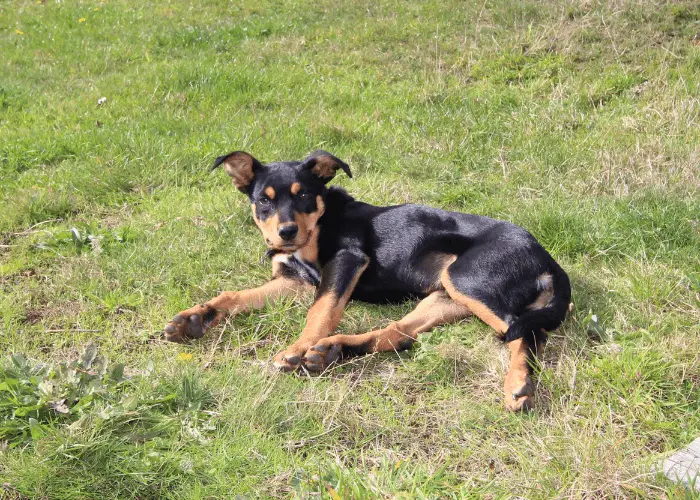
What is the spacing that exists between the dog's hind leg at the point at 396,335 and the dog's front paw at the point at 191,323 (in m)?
0.73

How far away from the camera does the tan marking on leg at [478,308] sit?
3637 mm

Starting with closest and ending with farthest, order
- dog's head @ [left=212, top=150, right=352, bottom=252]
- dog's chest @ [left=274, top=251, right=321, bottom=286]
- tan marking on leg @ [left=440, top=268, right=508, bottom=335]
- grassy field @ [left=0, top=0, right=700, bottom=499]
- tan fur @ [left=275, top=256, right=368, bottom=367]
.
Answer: grassy field @ [left=0, top=0, right=700, bottom=499], tan fur @ [left=275, top=256, right=368, bottom=367], tan marking on leg @ [left=440, top=268, right=508, bottom=335], dog's head @ [left=212, top=150, right=352, bottom=252], dog's chest @ [left=274, top=251, right=321, bottom=286]

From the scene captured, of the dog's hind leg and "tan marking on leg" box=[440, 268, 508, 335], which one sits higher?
"tan marking on leg" box=[440, 268, 508, 335]

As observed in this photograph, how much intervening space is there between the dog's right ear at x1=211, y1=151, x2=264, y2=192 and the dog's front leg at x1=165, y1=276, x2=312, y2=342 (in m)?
0.74

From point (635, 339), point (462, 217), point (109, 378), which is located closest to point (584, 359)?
point (635, 339)

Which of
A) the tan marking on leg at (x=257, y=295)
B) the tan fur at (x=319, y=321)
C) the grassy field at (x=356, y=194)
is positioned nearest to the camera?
the grassy field at (x=356, y=194)

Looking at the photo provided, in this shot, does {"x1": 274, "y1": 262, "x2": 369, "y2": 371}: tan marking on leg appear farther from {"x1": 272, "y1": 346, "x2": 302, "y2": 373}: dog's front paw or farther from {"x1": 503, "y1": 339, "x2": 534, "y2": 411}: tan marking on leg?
{"x1": 503, "y1": 339, "x2": 534, "y2": 411}: tan marking on leg

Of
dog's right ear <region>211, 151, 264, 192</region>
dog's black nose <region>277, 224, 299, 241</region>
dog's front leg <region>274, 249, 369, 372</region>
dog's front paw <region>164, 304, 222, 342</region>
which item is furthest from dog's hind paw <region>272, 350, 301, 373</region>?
dog's right ear <region>211, 151, 264, 192</region>

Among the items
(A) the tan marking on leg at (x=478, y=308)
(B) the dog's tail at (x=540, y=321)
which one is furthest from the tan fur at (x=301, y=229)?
(B) the dog's tail at (x=540, y=321)

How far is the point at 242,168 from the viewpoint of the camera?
4.46 meters

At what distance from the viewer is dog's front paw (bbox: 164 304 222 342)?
12.3 feet

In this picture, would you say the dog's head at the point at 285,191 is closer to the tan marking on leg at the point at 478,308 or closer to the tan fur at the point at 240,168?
the tan fur at the point at 240,168

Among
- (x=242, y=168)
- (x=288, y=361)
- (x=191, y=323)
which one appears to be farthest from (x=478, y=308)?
(x=242, y=168)

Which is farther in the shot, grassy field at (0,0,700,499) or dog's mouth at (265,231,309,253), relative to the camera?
dog's mouth at (265,231,309,253)
